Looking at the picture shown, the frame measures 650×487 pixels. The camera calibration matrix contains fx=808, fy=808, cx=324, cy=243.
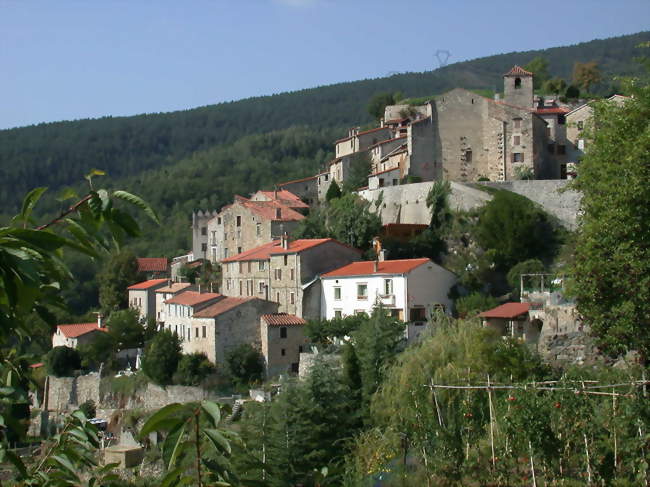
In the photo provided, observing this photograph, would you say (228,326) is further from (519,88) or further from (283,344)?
(519,88)

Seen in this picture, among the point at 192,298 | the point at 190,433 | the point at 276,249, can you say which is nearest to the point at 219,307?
the point at 192,298

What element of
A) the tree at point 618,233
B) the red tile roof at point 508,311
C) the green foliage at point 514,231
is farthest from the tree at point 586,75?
the tree at point 618,233

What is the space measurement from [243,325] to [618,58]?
488ft

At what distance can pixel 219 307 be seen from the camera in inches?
1732

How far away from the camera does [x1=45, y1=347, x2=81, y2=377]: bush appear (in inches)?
2014

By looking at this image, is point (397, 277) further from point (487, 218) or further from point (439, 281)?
point (487, 218)

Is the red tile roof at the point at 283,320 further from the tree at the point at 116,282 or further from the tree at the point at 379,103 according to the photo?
the tree at the point at 379,103

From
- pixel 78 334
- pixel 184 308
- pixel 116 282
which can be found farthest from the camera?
pixel 116 282

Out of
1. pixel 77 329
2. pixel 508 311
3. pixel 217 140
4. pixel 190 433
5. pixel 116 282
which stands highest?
pixel 217 140

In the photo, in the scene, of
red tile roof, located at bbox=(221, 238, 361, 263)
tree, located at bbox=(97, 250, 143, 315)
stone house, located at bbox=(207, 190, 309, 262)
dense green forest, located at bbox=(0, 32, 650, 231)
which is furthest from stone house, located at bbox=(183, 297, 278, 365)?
dense green forest, located at bbox=(0, 32, 650, 231)

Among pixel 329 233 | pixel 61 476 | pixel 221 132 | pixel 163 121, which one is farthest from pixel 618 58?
pixel 61 476

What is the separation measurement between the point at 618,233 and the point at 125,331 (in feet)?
126

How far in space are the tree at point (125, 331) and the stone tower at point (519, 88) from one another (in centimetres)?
3010

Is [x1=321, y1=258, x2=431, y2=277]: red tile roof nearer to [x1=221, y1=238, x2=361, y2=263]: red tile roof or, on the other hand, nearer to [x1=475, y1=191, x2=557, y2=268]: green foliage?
[x1=221, y1=238, x2=361, y2=263]: red tile roof
